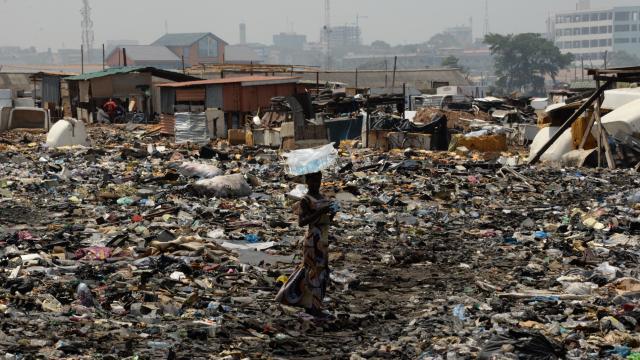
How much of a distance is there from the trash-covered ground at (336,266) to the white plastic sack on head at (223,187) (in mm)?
39

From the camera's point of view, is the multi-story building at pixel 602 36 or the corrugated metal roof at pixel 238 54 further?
the multi-story building at pixel 602 36

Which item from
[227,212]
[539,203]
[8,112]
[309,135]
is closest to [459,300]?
[227,212]

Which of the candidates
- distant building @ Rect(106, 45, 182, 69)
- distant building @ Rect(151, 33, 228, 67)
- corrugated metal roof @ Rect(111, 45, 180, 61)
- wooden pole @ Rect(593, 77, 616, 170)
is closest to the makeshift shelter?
wooden pole @ Rect(593, 77, 616, 170)

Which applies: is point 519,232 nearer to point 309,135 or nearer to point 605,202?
point 605,202

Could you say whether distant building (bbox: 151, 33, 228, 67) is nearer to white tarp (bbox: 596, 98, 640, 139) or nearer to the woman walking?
white tarp (bbox: 596, 98, 640, 139)

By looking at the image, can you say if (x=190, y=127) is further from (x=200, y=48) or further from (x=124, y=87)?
(x=200, y=48)

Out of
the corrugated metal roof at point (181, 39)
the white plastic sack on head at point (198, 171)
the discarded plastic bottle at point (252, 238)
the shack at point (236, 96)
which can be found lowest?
the discarded plastic bottle at point (252, 238)

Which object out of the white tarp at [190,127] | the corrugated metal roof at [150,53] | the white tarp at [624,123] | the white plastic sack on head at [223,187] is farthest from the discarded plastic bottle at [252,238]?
the corrugated metal roof at [150,53]

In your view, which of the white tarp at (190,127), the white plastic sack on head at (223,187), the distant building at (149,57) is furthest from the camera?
the distant building at (149,57)

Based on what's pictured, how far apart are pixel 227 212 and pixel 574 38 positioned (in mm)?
195785

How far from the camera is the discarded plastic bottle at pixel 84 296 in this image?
7.60 meters

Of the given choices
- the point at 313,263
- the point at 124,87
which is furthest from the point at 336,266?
the point at 124,87

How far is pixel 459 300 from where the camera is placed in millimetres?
8266

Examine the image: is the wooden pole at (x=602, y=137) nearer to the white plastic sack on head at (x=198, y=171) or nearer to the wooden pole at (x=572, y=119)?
the wooden pole at (x=572, y=119)
